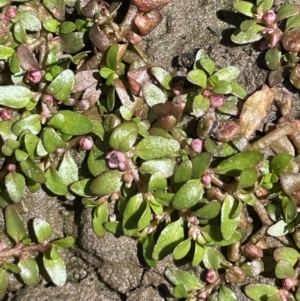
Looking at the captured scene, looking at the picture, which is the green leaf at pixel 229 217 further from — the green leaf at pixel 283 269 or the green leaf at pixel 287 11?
the green leaf at pixel 287 11

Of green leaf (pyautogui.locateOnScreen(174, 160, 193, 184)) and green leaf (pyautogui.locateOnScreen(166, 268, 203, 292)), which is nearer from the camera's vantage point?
green leaf (pyautogui.locateOnScreen(174, 160, 193, 184))

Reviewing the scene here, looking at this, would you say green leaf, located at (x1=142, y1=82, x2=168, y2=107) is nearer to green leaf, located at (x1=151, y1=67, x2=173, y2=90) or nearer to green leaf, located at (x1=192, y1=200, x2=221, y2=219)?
green leaf, located at (x1=151, y1=67, x2=173, y2=90)

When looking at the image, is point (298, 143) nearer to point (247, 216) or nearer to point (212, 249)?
point (247, 216)

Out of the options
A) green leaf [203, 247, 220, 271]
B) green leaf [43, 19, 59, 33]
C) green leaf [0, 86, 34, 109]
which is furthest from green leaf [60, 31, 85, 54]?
green leaf [203, 247, 220, 271]

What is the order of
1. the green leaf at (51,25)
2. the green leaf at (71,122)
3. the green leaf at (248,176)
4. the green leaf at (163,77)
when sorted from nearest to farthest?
the green leaf at (248,176) → the green leaf at (71,122) → the green leaf at (163,77) → the green leaf at (51,25)

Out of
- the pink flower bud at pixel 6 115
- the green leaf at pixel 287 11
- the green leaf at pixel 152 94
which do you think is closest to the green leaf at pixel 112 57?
the green leaf at pixel 152 94

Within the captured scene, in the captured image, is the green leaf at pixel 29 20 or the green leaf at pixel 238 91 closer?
the green leaf at pixel 238 91

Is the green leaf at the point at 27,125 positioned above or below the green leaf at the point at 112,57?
below
